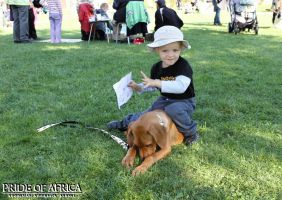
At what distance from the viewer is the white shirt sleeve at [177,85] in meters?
3.44

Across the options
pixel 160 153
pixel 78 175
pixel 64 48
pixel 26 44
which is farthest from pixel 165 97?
pixel 26 44

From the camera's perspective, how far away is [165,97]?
12.5ft

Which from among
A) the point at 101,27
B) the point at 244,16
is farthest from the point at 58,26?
the point at 244,16

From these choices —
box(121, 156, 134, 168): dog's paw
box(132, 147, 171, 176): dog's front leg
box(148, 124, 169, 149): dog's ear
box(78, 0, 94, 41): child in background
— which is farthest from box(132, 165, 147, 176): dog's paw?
box(78, 0, 94, 41): child in background

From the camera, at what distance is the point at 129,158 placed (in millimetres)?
3287

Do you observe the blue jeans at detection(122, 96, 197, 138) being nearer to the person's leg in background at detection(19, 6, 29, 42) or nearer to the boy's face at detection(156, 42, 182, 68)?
the boy's face at detection(156, 42, 182, 68)

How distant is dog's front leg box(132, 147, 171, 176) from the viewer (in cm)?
309

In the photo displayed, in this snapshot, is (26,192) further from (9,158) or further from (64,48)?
(64,48)

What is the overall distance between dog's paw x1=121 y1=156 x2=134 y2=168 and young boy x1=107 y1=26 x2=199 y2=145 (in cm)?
57

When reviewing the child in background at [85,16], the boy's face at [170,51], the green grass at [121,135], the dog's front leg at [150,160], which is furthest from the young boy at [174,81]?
the child in background at [85,16]

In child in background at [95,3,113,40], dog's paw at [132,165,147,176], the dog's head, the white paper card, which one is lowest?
dog's paw at [132,165,147,176]

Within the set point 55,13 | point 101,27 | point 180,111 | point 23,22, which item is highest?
point 55,13

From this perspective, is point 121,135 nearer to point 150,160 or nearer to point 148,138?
point 148,138

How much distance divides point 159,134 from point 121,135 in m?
0.75
